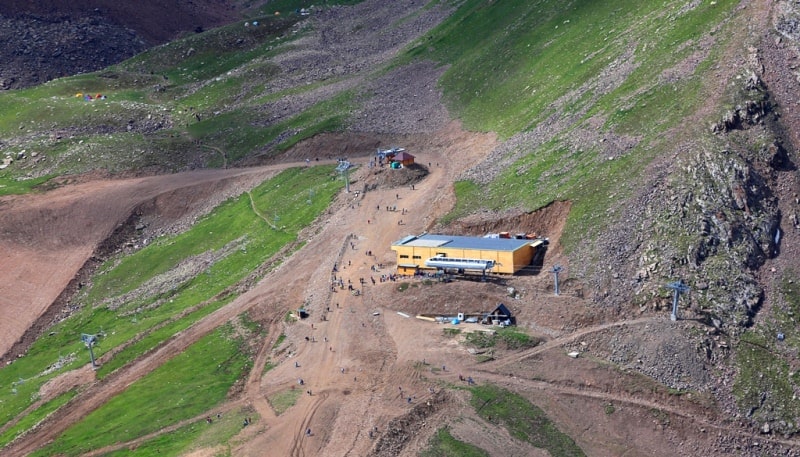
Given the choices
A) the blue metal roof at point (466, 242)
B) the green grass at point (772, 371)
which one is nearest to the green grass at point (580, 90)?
the blue metal roof at point (466, 242)

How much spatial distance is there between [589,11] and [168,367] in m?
72.6

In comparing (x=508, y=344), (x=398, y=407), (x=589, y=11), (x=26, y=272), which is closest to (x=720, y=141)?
(x=508, y=344)

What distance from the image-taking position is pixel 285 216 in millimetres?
116375

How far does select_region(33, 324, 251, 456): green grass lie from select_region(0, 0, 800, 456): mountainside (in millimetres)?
276

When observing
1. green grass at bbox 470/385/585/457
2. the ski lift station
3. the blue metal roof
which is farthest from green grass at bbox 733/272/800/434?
the blue metal roof

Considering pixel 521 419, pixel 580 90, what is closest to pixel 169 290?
pixel 580 90

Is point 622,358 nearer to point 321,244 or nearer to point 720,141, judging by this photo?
point 720,141

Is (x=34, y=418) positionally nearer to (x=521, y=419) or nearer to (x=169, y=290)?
(x=169, y=290)

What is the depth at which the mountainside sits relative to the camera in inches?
2884

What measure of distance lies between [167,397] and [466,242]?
1144 inches

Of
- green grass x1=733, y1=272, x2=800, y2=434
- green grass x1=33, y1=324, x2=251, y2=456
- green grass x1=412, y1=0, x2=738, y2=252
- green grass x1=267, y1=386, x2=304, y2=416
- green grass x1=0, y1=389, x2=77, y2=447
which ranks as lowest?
Answer: green grass x1=733, y1=272, x2=800, y2=434

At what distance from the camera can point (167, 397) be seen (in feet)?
278

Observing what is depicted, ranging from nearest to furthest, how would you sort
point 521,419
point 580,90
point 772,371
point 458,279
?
point 772,371 → point 521,419 → point 458,279 → point 580,90

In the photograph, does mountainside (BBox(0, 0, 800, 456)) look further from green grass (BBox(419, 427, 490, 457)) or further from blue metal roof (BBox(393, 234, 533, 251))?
blue metal roof (BBox(393, 234, 533, 251))
